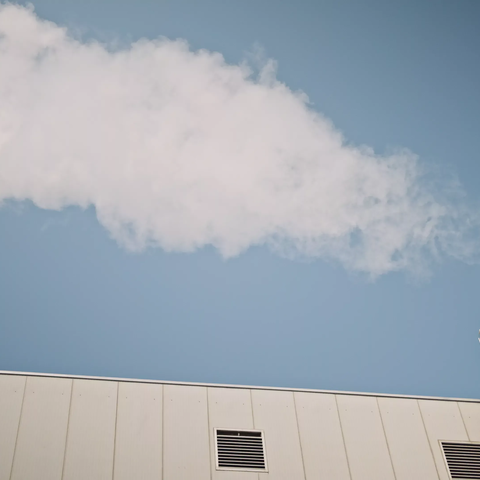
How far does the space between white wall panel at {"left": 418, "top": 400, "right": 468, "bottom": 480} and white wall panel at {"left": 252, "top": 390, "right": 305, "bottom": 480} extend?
3353mm

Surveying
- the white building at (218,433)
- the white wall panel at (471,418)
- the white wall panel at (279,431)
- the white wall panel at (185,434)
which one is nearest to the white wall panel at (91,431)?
the white building at (218,433)

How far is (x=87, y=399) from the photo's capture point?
13.3 metres

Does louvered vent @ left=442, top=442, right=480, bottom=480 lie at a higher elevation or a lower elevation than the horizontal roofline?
lower

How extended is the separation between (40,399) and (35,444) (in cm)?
100

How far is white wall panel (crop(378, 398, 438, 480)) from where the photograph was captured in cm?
1377

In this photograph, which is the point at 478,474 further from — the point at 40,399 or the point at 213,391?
the point at 40,399

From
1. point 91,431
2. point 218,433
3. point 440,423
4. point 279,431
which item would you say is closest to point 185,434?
point 218,433

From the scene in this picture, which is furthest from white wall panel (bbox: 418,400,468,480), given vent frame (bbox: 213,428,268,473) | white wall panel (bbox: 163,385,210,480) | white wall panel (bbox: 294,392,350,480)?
white wall panel (bbox: 163,385,210,480)

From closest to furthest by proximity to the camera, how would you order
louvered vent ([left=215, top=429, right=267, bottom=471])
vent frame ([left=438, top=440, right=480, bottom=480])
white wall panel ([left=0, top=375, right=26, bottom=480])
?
white wall panel ([left=0, top=375, right=26, bottom=480]) → louvered vent ([left=215, top=429, right=267, bottom=471]) → vent frame ([left=438, top=440, right=480, bottom=480])

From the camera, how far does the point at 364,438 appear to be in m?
14.0

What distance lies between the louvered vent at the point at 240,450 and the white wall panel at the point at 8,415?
4.25 m

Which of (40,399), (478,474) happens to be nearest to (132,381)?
Result: (40,399)

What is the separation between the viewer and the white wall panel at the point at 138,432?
12.5 meters

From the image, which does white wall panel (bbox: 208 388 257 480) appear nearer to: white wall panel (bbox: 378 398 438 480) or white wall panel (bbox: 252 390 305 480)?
white wall panel (bbox: 252 390 305 480)
